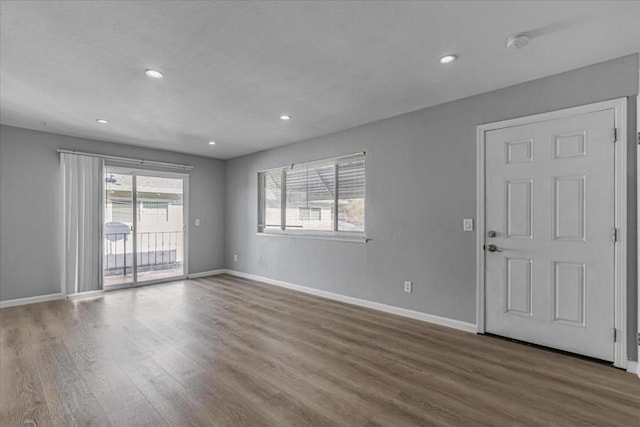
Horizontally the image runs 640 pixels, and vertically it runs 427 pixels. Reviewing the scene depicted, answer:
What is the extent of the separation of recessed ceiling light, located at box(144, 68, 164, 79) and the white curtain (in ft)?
10.2

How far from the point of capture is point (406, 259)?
3.90m

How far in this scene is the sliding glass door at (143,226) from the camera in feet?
17.7

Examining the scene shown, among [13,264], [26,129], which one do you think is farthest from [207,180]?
[13,264]

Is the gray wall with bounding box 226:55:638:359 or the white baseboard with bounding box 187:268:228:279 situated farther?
the white baseboard with bounding box 187:268:228:279

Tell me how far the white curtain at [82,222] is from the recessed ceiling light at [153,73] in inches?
123

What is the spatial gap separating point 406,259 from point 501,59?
230 centimetres

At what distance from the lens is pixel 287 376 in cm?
244

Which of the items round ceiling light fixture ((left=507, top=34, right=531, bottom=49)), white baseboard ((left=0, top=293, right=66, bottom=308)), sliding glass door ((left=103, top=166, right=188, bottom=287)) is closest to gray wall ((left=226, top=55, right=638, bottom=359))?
round ceiling light fixture ((left=507, top=34, right=531, bottom=49))

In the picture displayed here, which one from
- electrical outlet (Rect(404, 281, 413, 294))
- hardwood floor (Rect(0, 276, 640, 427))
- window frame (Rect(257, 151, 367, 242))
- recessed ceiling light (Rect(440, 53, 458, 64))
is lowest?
hardwood floor (Rect(0, 276, 640, 427))

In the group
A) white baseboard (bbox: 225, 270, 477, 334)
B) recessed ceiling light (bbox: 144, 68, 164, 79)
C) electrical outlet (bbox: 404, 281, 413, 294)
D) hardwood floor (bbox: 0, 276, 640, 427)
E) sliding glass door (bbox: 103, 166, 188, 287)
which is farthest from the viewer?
sliding glass door (bbox: 103, 166, 188, 287)

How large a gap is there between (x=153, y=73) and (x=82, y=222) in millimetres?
3394

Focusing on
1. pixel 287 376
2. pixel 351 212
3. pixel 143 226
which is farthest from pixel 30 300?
pixel 351 212

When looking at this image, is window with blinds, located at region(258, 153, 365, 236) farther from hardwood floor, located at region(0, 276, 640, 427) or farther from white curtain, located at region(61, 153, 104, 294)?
white curtain, located at region(61, 153, 104, 294)

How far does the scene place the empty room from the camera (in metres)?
2.06
